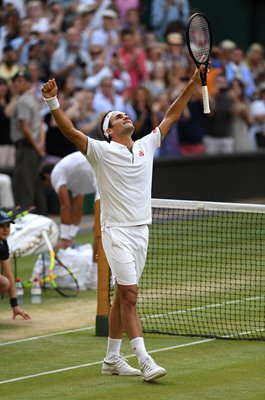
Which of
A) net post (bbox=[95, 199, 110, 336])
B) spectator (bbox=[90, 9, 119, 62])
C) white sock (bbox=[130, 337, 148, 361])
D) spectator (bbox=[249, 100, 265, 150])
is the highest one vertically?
spectator (bbox=[90, 9, 119, 62])

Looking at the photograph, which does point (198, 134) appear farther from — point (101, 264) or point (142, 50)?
point (101, 264)

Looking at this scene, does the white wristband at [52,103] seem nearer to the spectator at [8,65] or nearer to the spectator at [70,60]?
the spectator at [8,65]

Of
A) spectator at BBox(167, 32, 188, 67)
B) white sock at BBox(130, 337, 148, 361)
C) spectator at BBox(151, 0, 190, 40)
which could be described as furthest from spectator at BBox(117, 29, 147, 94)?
white sock at BBox(130, 337, 148, 361)

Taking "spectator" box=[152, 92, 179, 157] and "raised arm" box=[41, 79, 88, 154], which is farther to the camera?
"spectator" box=[152, 92, 179, 157]

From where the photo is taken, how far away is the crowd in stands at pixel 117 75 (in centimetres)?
1983

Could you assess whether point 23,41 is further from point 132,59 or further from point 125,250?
point 125,250

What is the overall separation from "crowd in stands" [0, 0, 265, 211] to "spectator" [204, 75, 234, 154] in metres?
0.02

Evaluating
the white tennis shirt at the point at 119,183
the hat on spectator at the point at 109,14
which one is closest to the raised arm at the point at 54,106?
the white tennis shirt at the point at 119,183

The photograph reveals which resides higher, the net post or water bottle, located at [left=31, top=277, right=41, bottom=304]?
the net post

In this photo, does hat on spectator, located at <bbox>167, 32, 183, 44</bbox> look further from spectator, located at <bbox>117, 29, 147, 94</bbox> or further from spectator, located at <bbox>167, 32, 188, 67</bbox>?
spectator, located at <bbox>117, 29, 147, 94</bbox>

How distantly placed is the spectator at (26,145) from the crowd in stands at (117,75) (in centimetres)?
18

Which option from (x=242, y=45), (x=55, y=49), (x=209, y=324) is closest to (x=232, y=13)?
(x=242, y=45)

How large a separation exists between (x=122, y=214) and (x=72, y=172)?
16.2 ft

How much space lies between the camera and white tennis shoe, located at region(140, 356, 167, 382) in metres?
8.80
